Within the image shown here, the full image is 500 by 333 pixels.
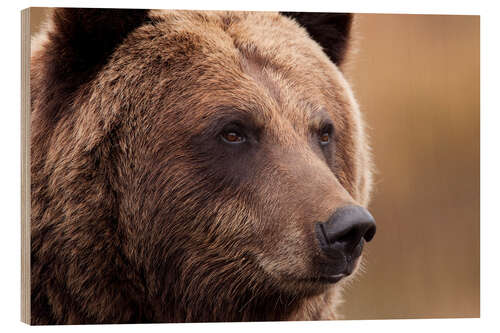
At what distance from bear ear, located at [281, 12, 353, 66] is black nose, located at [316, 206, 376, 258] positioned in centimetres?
171

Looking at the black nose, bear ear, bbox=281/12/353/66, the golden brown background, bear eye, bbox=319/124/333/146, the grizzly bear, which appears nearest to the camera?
the black nose

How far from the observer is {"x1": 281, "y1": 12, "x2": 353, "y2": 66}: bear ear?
5.51 metres

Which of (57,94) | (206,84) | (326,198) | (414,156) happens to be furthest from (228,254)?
(414,156)

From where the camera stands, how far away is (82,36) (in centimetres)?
459

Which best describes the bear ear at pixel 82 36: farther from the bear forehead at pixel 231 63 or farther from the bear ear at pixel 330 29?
the bear ear at pixel 330 29

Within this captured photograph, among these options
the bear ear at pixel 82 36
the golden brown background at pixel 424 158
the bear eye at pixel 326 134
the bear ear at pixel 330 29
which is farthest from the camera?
the golden brown background at pixel 424 158

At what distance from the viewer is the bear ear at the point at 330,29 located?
5508mm

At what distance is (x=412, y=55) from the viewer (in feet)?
19.8

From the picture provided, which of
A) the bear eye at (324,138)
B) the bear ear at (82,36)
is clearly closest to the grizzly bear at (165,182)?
the bear ear at (82,36)

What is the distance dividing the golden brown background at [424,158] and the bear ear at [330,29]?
241 millimetres

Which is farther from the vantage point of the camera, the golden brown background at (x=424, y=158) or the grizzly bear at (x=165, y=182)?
the golden brown background at (x=424, y=158)

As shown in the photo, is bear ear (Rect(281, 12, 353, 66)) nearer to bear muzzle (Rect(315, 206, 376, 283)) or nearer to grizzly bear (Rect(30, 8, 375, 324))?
grizzly bear (Rect(30, 8, 375, 324))

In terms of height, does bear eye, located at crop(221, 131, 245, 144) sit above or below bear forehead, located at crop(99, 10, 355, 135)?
below

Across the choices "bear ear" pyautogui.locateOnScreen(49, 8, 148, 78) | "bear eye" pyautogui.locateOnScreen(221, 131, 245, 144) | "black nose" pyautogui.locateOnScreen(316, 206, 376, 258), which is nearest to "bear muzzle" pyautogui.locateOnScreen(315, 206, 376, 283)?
"black nose" pyautogui.locateOnScreen(316, 206, 376, 258)
